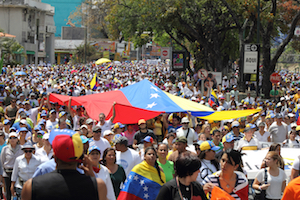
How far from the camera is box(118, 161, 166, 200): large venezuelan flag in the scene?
4.97m

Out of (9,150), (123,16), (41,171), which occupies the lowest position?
(9,150)

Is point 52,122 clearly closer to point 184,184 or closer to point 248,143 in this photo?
point 248,143

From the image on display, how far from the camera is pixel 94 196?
2.93 metres

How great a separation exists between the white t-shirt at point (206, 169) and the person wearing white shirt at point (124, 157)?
1140 millimetres

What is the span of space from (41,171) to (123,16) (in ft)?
94.1

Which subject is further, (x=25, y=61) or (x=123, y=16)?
(x=25, y=61)

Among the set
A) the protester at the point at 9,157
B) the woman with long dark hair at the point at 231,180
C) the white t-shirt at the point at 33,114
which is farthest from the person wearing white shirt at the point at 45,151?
the white t-shirt at the point at 33,114

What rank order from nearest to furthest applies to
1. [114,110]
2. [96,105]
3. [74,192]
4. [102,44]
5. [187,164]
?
1. [74,192]
2. [187,164]
3. [114,110]
4. [96,105]
5. [102,44]

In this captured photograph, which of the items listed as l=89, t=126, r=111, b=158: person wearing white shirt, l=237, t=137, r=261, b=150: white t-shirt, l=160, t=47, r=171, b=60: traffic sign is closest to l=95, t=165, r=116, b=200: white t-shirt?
l=89, t=126, r=111, b=158: person wearing white shirt

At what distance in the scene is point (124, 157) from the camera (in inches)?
257

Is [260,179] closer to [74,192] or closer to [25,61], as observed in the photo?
[74,192]

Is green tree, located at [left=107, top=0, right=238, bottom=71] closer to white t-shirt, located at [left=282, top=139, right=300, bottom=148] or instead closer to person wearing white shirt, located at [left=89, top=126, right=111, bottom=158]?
white t-shirt, located at [left=282, top=139, right=300, bottom=148]

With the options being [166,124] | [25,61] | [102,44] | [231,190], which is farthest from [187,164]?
[102,44]

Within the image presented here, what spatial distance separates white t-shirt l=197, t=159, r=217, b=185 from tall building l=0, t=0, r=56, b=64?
6231cm
